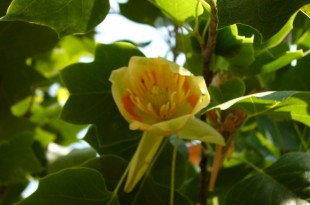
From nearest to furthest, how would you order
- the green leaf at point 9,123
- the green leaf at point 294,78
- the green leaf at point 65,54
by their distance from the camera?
the green leaf at point 294,78 < the green leaf at point 9,123 < the green leaf at point 65,54

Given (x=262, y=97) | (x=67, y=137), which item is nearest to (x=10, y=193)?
(x=67, y=137)

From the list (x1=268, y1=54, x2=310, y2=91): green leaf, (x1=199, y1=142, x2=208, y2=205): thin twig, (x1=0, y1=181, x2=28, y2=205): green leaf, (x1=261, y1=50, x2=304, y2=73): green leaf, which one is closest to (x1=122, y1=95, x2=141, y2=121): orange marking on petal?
(x1=199, y1=142, x2=208, y2=205): thin twig

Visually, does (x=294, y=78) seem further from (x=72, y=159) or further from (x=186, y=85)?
(x=72, y=159)

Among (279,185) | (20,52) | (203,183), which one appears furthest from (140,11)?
(279,185)

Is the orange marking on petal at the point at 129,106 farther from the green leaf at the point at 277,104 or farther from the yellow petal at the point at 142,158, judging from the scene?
the green leaf at the point at 277,104

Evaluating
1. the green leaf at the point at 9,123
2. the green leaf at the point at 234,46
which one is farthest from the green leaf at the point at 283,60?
the green leaf at the point at 9,123

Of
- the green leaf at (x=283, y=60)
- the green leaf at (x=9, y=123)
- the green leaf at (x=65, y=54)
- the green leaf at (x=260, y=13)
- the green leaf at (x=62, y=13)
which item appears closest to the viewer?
the green leaf at (x=260, y=13)
